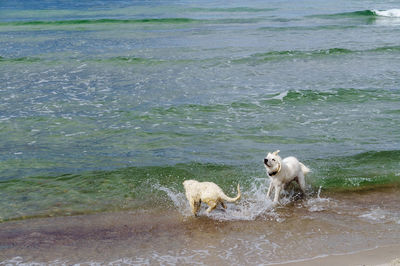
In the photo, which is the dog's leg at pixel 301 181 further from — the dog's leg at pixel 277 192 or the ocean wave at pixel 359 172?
the ocean wave at pixel 359 172

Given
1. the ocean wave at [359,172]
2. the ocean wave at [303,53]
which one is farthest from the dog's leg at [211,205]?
the ocean wave at [303,53]

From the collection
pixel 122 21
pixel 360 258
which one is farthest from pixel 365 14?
pixel 360 258

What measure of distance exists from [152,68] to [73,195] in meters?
12.1

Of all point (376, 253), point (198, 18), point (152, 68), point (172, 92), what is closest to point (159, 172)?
point (376, 253)

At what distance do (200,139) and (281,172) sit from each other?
4.14 metres

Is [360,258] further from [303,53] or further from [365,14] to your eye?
[365,14]

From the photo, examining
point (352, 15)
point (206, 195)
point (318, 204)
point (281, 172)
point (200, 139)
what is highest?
point (352, 15)

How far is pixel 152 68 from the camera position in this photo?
67.2 ft

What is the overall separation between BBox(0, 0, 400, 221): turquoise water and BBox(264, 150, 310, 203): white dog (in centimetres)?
99

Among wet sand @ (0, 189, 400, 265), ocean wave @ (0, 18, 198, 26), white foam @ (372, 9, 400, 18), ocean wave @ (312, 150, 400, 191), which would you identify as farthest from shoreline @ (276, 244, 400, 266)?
white foam @ (372, 9, 400, 18)

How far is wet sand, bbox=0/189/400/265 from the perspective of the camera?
651 cm

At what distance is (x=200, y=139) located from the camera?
38.6ft

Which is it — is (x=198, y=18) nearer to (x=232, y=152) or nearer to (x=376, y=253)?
(x=232, y=152)

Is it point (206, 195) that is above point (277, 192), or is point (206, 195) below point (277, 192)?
above
